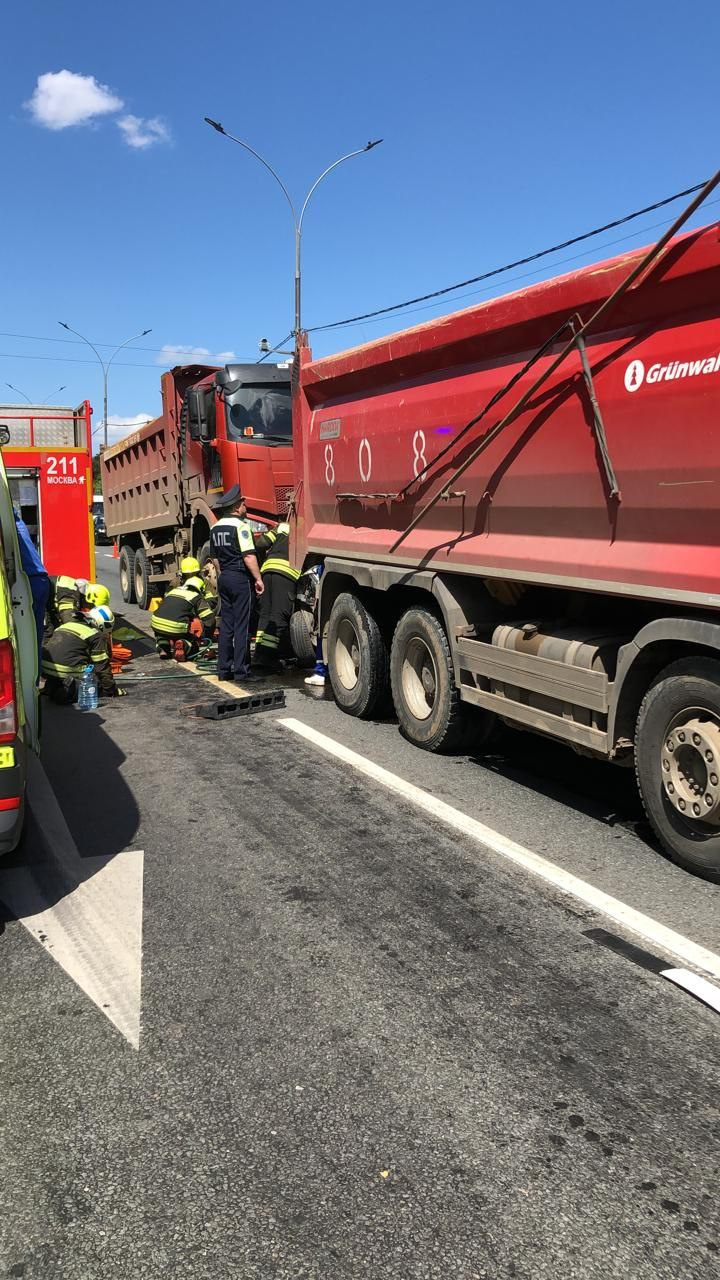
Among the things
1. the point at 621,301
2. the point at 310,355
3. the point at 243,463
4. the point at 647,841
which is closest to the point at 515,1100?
the point at 647,841

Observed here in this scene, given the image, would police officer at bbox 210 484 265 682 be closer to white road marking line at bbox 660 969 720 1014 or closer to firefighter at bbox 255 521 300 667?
firefighter at bbox 255 521 300 667

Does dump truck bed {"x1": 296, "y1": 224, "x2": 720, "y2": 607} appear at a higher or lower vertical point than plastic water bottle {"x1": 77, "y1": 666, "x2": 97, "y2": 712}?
higher

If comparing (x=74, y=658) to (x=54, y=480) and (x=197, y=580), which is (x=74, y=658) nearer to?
(x=197, y=580)

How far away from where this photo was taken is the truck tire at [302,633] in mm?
8712

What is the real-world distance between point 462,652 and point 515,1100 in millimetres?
3462

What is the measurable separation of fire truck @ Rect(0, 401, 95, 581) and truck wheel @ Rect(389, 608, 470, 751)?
19.1 ft

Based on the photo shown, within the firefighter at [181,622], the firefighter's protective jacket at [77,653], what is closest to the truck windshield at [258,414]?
the firefighter at [181,622]

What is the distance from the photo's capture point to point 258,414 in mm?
11773

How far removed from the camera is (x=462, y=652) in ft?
19.5

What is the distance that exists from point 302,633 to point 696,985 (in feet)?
19.4

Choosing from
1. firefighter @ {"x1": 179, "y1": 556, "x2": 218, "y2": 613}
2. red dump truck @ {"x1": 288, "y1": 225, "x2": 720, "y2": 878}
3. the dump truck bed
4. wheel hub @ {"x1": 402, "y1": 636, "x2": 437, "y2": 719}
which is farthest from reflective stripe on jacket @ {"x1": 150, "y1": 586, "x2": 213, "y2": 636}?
wheel hub @ {"x1": 402, "y1": 636, "x2": 437, "y2": 719}

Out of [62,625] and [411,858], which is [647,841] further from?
[62,625]

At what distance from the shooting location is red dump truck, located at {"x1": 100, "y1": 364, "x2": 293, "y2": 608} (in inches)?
457

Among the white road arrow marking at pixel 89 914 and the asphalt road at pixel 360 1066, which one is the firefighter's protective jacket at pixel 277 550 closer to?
the asphalt road at pixel 360 1066
